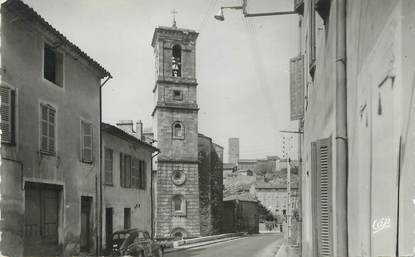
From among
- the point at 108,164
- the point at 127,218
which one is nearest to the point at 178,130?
the point at 127,218

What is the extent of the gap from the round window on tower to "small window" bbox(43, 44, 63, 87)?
25.3 m

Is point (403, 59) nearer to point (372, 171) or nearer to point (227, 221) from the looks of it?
point (372, 171)

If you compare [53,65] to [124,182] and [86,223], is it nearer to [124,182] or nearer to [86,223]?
[86,223]

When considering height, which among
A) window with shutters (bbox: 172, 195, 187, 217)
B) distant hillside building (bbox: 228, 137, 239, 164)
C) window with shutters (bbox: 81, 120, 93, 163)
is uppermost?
distant hillside building (bbox: 228, 137, 239, 164)

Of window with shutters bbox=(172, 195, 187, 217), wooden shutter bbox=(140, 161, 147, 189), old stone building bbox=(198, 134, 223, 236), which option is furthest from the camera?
old stone building bbox=(198, 134, 223, 236)

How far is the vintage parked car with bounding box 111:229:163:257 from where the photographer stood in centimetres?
1436

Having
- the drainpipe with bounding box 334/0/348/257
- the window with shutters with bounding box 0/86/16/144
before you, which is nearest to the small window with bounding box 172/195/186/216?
the window with shutters with bounding box 0/86/16/144

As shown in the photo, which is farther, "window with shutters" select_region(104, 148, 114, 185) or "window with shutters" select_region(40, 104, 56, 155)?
"window with shutters" select_region(104, 148, 114, 185)

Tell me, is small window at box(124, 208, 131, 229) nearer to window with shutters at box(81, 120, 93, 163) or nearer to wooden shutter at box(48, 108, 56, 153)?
window with shutters at box(81, 120, 93, 163)

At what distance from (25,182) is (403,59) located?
28.0 feet

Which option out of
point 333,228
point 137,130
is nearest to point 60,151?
point 333,228

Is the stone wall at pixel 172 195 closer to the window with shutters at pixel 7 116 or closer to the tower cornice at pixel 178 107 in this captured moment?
the tower cornice at pixel 178 107

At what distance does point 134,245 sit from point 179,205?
23.2 metres

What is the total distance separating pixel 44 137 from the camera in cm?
1115
